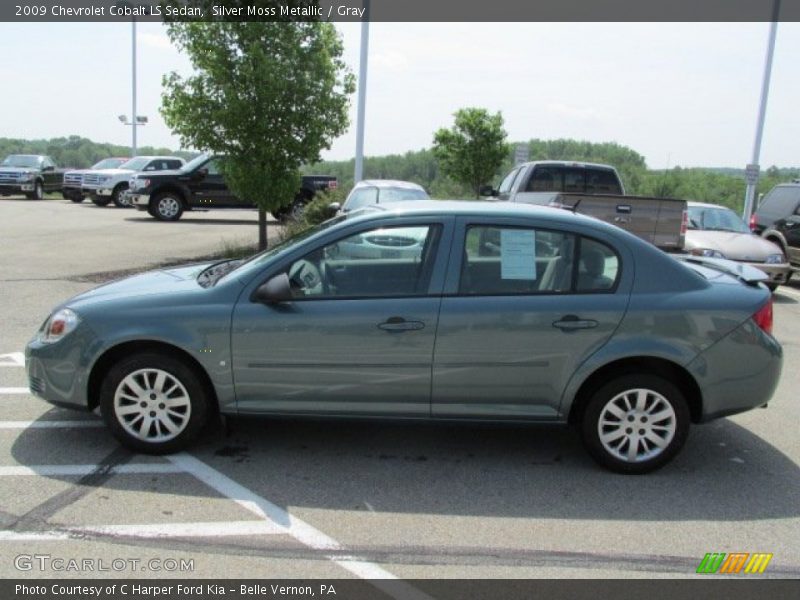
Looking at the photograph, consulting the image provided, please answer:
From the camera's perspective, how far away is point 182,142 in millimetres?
12305

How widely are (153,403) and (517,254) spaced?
248 cm

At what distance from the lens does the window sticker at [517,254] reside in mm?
4520

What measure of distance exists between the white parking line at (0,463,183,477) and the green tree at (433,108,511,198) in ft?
74.4

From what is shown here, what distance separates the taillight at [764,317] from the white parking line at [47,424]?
14.6ft

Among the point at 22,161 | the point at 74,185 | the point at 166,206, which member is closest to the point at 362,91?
the point at 166,206

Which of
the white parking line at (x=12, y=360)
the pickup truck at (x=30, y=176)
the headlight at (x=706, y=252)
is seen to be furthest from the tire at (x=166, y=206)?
the headlight at (x=706, y=252)

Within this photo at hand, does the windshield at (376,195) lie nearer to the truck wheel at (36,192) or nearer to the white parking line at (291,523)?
the white parking line at (291,523)

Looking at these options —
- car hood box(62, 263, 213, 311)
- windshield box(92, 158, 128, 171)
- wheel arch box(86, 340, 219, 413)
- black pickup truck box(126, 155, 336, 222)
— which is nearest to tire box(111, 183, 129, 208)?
windshield box(92, 158, 128, 171)

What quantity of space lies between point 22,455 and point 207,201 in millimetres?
16591

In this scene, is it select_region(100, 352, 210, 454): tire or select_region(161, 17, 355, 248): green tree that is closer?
select_region(100, 352, 210, 454): tire

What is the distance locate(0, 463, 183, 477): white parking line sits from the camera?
432 cm

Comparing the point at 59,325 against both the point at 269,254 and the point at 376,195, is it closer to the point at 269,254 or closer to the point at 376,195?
the point at 269,254

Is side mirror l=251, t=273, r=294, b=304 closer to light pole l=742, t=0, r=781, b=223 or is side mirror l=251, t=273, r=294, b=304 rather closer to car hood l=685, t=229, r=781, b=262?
car hood l=685, t=229, r=781, b=262

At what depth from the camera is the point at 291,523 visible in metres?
3.84
